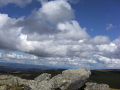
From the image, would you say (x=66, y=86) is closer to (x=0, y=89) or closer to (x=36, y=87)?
(x=36, y=87)

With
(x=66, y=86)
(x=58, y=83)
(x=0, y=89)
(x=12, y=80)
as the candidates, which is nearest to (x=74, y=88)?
(x=66, y=86)

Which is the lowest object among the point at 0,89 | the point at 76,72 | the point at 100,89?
the point at 100,89

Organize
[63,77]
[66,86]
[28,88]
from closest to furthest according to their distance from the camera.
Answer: [28,88] → [66,86] → [63,77]

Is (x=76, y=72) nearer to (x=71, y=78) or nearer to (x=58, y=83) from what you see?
(x=71, y=78)

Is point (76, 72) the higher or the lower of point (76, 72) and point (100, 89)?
the higher

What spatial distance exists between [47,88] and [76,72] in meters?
13.0

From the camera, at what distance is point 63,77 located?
37531 mm

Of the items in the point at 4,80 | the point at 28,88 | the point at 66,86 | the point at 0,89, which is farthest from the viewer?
the point at 4,80

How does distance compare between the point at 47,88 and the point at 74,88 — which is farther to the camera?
the point at 74,88

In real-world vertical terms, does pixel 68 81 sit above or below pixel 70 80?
below

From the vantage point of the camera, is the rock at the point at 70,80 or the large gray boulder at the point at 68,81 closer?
the large gray boulder at the point at 68,81

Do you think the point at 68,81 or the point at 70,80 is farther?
the point at 70,80

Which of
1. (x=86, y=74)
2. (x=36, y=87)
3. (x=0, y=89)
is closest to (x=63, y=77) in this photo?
(x=86, y=74)

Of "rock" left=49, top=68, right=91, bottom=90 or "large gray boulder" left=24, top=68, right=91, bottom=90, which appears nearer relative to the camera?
"large gray boulder" left=24, top=68, right=91, bottom=90
